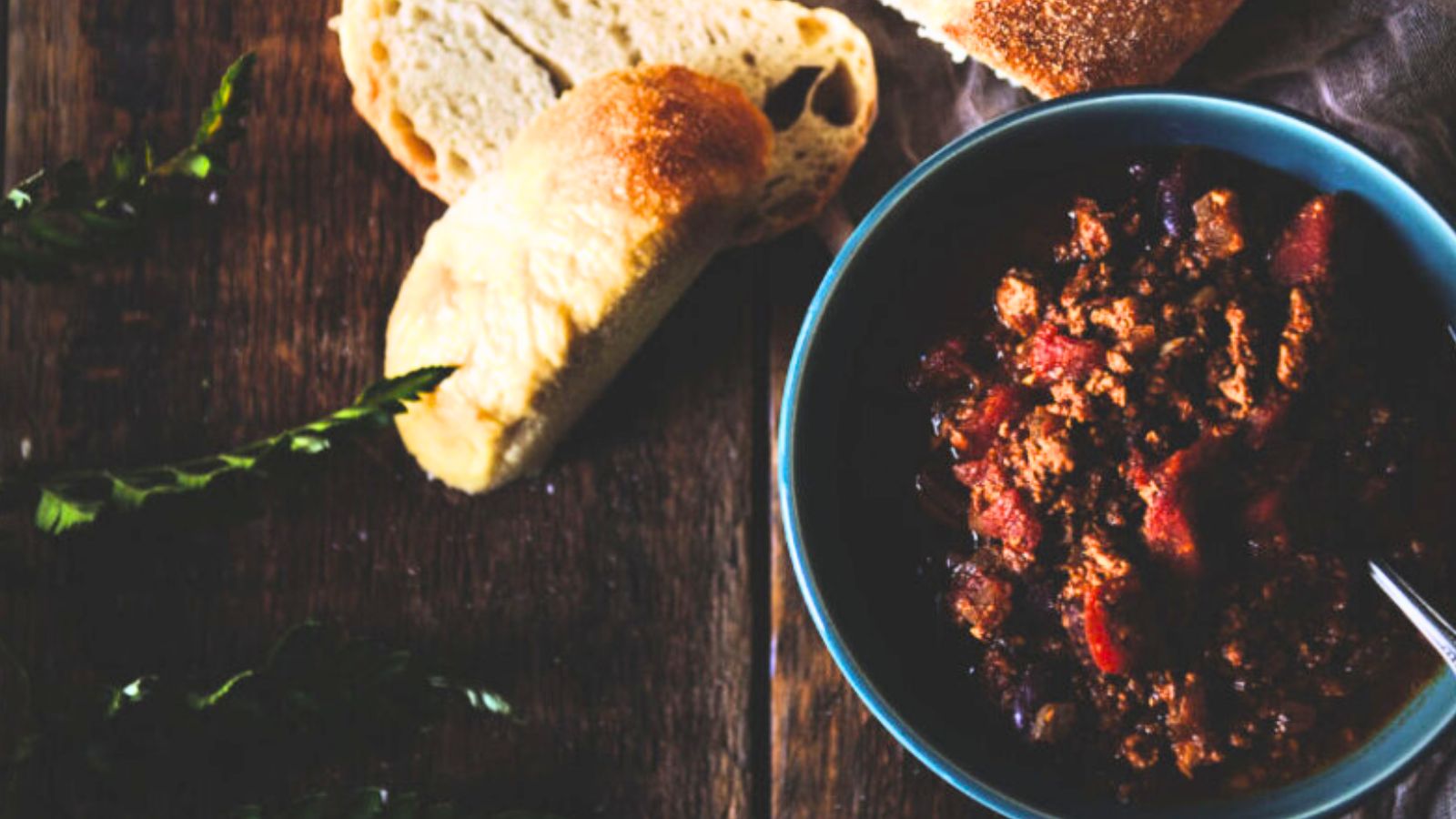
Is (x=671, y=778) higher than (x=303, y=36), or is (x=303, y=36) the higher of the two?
(x=303, y=36)

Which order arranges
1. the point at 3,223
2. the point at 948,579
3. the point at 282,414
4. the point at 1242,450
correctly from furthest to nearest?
the point at 282,414, the point at 3,223, the point at 948,579, the point at 1242,450

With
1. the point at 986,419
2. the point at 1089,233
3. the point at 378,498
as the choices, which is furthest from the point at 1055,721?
the point at 378,498

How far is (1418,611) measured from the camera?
7.43 ft

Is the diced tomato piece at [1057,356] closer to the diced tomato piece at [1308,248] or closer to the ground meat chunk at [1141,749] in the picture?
the diced tomato piece at [1308,248]

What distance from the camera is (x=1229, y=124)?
2.34 m

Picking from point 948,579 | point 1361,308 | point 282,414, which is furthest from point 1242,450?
point 282,414

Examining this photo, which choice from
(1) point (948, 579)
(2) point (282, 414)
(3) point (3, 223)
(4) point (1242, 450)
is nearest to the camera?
(4) point (1242, 450)

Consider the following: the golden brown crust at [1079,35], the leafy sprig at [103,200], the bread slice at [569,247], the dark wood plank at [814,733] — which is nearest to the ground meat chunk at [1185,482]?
the golden brown crust at [1079,35]

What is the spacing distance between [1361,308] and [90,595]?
2177mm

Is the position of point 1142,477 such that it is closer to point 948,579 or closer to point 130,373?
point 948,579

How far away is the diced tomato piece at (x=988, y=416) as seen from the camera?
7.55 ft

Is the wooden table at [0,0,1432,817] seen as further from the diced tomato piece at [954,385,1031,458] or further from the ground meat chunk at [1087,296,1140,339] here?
the ground meat chunk at [1087,296,1140,339]

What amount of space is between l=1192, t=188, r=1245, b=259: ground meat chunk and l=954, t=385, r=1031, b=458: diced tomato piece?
35 centimetres

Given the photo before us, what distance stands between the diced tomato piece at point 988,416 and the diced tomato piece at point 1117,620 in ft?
0.89
